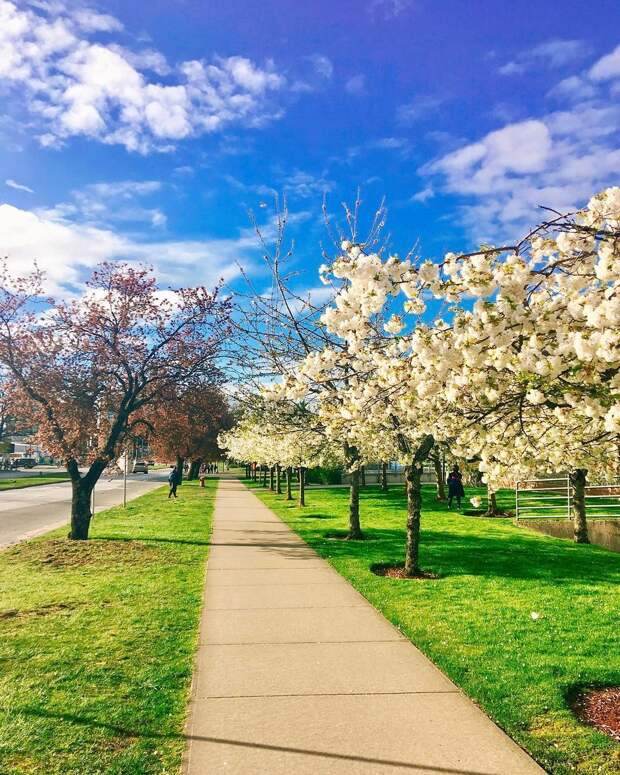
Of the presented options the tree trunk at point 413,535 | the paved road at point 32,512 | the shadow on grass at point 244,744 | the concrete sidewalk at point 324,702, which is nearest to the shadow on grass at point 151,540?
Result: the paved road at point 32,512

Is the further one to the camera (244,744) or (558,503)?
(558,503)

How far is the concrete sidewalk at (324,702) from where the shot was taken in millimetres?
3828

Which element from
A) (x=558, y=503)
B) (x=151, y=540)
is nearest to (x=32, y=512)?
(x=151, y=540)

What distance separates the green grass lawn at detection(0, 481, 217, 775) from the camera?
158 inches

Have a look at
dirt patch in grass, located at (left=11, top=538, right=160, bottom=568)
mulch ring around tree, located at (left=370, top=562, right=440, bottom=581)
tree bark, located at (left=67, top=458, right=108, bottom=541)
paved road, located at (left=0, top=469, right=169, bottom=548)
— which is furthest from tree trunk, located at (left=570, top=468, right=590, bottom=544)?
paved road, located at (left=0, top=469, right=169, bottom=548)

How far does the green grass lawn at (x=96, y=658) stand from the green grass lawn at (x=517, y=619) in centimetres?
241

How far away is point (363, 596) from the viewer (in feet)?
27.7

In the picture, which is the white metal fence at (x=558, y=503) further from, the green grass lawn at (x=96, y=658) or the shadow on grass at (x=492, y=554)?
the green grass lawn at (x=96, y=658)

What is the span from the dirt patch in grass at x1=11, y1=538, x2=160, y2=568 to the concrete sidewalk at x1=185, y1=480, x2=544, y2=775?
3945 mm

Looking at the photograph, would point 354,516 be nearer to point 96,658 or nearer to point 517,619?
point 517,619

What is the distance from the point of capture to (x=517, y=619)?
7.48 metres

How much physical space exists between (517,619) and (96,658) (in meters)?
4.78

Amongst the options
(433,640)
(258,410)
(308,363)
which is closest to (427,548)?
(258,410)

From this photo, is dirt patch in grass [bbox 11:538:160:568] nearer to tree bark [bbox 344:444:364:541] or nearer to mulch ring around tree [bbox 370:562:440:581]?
mulch ring around tree [bbox 370:562:440:581]
